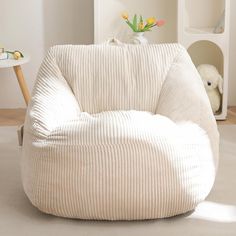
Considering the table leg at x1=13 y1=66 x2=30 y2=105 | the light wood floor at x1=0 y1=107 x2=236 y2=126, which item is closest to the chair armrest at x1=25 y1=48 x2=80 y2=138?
the table leg at x1=13 y1=66 x2=30 y2=105

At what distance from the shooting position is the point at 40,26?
388 centimetres

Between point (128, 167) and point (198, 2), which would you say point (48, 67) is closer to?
point (128, 167)

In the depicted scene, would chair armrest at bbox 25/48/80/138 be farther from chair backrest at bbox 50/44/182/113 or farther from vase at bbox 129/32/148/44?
vase at bbox 129/32/148/44

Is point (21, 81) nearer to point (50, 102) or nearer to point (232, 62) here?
point (50, 102)

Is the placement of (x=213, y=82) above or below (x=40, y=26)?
below

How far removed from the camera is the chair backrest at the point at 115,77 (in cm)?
267

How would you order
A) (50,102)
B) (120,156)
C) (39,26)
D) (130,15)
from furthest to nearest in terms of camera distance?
(39,26) → (130,15) → (50,102) → (120,156)

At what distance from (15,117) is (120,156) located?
5.82 feet

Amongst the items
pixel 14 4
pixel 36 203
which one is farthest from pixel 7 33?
pixel 36 203

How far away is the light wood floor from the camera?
3648mm

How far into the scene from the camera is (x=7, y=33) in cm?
388

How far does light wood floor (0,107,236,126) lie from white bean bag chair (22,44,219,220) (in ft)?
3.63

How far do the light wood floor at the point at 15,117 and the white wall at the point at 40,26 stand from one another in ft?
0.59

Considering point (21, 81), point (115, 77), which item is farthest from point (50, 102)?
point (21, 81)
